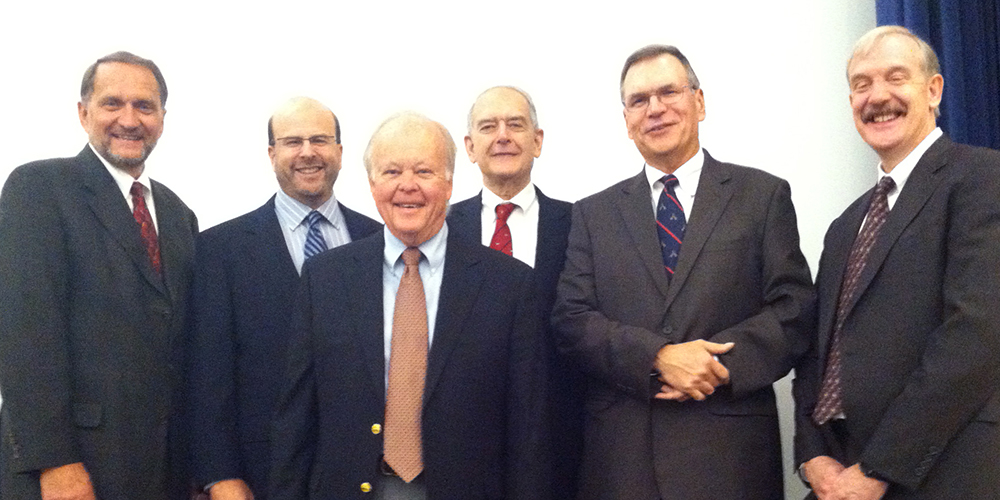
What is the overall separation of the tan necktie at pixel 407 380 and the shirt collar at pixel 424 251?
5 centimetres

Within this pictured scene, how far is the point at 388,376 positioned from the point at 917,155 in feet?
5.03

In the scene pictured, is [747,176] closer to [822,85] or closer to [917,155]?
[917,155]

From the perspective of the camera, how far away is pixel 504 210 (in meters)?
3.10

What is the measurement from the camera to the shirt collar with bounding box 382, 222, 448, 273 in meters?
2.39

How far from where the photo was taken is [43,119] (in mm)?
3719

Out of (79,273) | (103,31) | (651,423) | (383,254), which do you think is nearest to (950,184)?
(651,423)

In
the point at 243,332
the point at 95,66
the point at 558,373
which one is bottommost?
the point at 558,373

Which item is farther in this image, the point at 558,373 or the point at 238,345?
the point at 558,373

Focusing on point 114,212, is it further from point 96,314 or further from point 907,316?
point 907,316

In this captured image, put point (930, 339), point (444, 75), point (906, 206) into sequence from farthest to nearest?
point (444, 75)
point (906, 206)
point (930, 339)

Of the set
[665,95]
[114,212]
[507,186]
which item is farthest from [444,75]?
[114,212]

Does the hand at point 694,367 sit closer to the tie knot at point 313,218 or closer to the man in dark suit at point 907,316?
the man in dark suit at point 907,316

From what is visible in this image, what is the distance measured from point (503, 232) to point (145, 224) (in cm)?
115

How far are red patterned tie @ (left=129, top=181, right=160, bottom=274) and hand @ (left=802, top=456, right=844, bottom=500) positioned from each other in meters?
1.99
